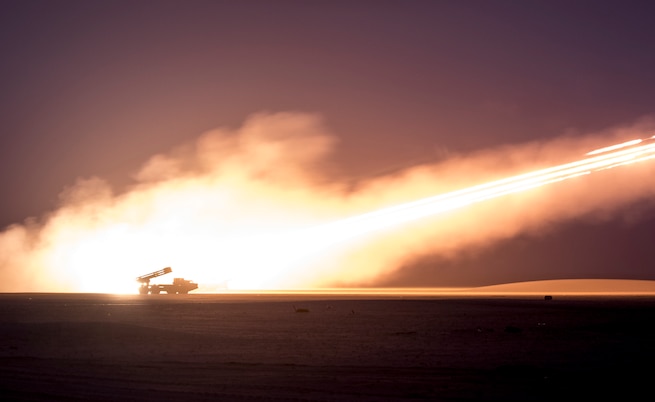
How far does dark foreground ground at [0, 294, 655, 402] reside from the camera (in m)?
19.4

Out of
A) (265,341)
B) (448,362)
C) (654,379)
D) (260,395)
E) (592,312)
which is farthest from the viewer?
(592,312)

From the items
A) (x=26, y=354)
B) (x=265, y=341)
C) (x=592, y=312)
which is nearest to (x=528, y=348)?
(x=265, y=341)

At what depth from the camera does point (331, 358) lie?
26.0 metres

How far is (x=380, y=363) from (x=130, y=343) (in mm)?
11792

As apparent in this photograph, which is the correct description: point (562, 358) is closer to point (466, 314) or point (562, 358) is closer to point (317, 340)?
point (317, 340)

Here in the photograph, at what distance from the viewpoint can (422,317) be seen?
45094mm

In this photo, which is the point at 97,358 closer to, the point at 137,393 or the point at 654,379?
the point at 137,393

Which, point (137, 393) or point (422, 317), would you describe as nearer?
point (137, 393)

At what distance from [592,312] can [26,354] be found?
107 feet

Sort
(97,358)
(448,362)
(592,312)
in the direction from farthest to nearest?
(592,312) < (97,358) < (448,362)

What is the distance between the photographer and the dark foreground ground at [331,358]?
1944 centimetres

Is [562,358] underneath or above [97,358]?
underneath

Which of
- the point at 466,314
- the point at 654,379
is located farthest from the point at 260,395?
the point at 466,314

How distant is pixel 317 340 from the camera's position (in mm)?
31828
